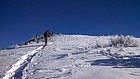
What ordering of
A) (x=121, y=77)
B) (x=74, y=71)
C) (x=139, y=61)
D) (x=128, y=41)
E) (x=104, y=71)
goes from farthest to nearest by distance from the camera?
(x=128, y=41), (x=139, y=61), (x=74, y=71), (x=104, y=71), (x=121, y=77)

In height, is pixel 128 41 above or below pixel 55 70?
above

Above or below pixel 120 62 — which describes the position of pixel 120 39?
above

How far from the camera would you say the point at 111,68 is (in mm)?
10648

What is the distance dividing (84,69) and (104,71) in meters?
1.19

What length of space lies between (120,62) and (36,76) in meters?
3.58

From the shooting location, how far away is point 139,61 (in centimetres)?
1188

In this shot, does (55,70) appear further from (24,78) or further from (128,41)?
(128,41)

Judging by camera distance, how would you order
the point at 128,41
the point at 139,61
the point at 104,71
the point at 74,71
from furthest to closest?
the point at 128,41
the point at 139,61
the point at 74,71
the point at 104,71

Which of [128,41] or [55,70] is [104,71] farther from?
[128,41]

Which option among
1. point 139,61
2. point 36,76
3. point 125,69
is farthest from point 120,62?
point 36,76

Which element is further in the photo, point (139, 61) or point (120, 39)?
point (120, 39)

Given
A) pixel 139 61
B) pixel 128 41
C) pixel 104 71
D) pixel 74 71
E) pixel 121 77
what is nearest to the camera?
pixel 121 77

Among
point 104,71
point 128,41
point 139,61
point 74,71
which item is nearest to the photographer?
point 104,71

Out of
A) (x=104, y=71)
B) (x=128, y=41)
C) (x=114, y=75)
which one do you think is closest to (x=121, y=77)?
(x=114, y=75)
